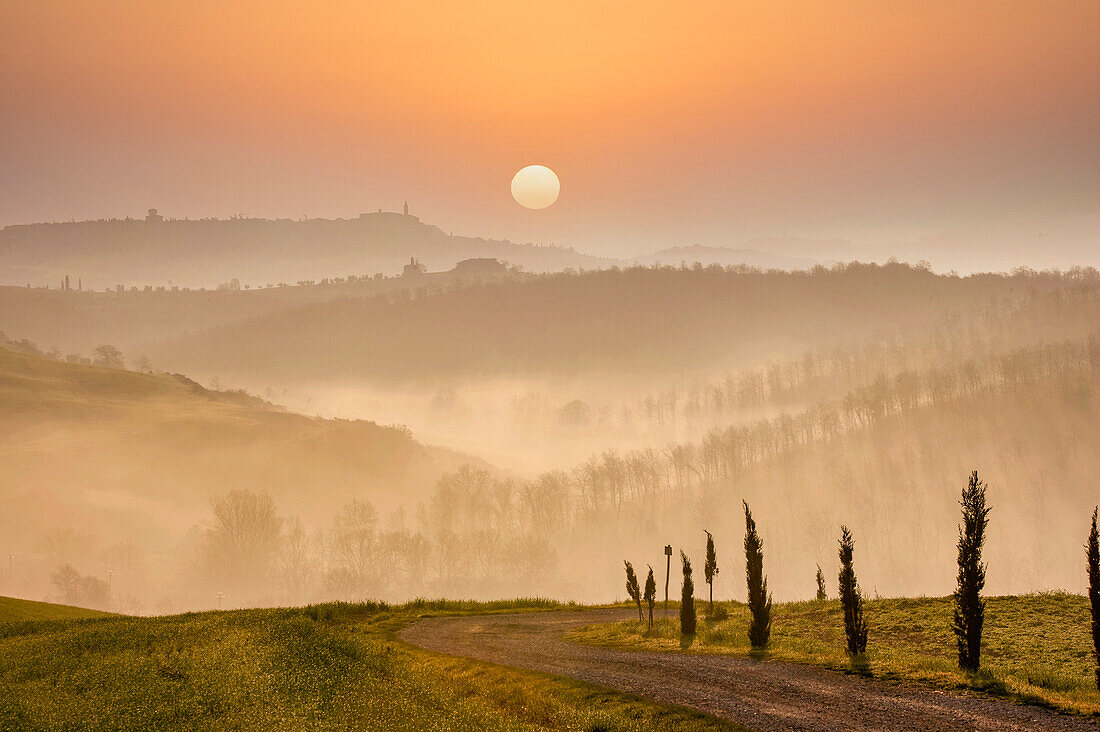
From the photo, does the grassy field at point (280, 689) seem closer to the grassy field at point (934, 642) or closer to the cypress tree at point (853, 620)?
the grassy field at point (934, 642)

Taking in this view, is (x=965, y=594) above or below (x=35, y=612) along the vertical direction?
above

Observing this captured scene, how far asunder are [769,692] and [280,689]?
15563 mm

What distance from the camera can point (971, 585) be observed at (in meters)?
29.3

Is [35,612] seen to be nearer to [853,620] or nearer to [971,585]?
[853,620]

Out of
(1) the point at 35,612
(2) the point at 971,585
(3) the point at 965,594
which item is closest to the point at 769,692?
(3) the point at 965,594

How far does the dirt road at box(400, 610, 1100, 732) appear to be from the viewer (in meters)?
20.1

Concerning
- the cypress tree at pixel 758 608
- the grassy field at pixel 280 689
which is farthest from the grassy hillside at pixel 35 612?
the cypress tree at pixel 758 608

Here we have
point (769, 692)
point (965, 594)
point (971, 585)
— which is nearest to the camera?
point (769, 692)

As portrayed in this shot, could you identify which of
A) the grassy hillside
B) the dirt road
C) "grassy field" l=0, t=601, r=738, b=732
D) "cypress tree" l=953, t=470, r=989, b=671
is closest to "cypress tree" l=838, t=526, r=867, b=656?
"cypress tree" l=953, t=470, r=989, b=671

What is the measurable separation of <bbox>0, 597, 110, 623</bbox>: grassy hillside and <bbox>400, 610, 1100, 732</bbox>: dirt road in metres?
33.8

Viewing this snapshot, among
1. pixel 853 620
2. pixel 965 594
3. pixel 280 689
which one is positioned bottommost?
pixel 280 689

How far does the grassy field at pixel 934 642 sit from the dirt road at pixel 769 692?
1.25 meters

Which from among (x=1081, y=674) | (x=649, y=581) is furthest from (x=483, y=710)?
(x=649, y=581)

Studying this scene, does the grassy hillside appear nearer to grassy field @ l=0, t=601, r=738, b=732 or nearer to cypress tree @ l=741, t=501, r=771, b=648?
grassy field @ l=0, t=601, r=738, b=732
